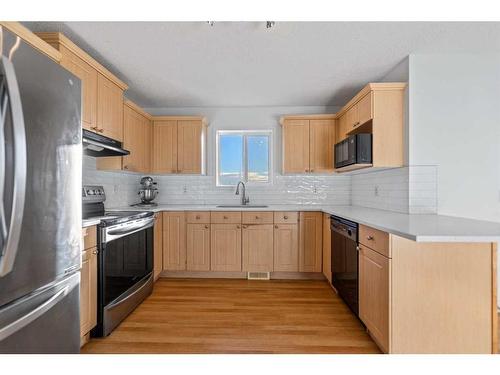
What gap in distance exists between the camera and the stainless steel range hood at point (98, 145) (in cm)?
206

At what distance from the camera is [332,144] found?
358 centimetres

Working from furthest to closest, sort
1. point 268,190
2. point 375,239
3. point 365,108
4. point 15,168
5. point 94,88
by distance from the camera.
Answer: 1. point 268,190
2. point 365,108
3. point 94,88
4. point 375,239
5. point 15,168

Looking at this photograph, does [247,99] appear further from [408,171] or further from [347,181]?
[408,171]

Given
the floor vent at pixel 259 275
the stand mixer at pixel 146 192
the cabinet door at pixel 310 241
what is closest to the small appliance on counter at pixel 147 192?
the stand mixer at pixel 146 192

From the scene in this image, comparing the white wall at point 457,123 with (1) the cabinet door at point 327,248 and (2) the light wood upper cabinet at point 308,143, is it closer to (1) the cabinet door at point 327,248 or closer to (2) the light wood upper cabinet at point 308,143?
(1) the cabinet door at point 327,248

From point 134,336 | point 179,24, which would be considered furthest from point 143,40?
point 134,336

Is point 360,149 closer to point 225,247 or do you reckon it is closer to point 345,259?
point 345,259

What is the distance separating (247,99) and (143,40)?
64.8 inches

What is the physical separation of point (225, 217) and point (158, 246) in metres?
0.88

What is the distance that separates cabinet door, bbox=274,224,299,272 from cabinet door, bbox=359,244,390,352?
3.80 ft

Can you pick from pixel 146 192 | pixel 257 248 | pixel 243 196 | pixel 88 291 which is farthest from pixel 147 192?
pixel 88 291

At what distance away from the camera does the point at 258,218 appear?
3236mm

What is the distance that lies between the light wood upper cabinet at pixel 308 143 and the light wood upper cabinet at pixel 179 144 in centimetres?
120

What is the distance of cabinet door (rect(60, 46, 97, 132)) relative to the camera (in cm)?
198
